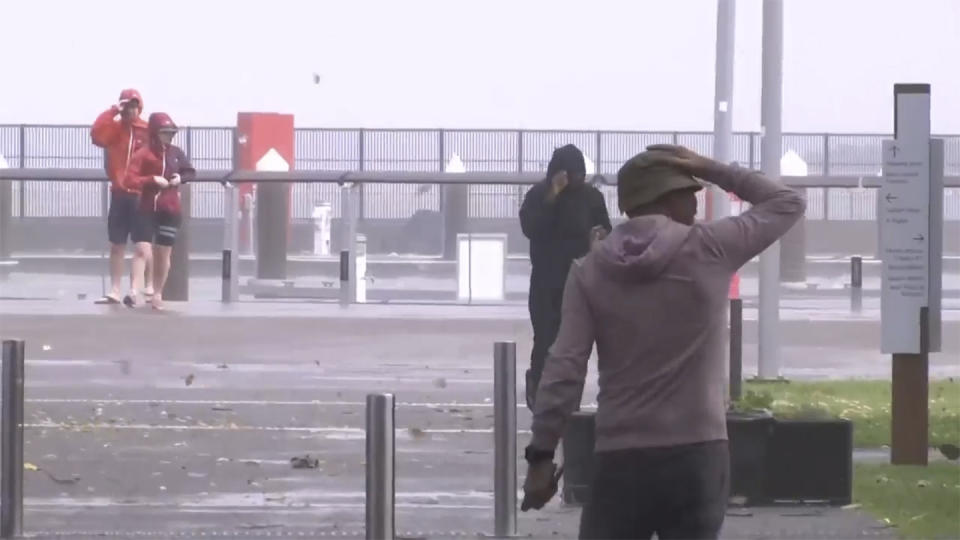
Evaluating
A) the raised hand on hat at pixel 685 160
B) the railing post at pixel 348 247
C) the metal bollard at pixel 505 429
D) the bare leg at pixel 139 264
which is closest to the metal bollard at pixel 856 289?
the railing post at pixel 348 247

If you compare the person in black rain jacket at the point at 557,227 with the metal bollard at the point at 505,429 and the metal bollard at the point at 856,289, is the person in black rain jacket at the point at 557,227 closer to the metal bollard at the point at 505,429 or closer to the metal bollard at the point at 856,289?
the metal bollard at the point at 505,429

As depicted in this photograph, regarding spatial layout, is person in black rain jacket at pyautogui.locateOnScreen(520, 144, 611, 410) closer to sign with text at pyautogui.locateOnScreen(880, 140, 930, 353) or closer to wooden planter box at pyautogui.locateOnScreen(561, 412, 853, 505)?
sign with text at pyautogui.locateOnScreen(880, 140, 930, 353)

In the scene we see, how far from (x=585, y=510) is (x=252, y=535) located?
3.34 m

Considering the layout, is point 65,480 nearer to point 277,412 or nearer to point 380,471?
point 277,412

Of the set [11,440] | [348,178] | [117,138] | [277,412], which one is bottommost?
[277,412]

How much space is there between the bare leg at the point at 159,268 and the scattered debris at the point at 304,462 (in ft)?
28.5

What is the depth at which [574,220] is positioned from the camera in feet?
39.3

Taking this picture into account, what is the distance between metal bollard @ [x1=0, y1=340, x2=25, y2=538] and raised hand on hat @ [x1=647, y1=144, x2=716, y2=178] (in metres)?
3.71

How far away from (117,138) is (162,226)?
1.05 metres

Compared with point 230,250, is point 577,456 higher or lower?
lower

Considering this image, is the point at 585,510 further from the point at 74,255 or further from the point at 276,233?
Answer: the point at 74,255

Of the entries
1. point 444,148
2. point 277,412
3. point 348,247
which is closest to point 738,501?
point 277,412

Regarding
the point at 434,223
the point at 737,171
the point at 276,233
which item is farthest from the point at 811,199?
the point at 737,171

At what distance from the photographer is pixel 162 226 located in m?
19.5
